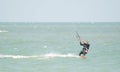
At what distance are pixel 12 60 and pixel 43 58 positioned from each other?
3235mm

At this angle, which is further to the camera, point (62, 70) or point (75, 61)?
point (75, 61)

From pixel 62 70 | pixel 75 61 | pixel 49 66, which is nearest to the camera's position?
pixel 62 70

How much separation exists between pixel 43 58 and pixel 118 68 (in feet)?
32.2

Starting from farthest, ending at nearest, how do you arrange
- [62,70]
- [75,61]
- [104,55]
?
[104,55], [75,61], [62,70]

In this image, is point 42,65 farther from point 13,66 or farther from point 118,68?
point 118,68

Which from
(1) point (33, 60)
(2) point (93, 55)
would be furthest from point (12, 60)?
(2) point (93, 55)

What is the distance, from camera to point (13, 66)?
43.9 meters

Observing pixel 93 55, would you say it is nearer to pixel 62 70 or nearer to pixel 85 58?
pixel 85 58

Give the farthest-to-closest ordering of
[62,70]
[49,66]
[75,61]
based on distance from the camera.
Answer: [75,61], [49,66], [62,70]

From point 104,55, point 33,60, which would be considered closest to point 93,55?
point 104,55

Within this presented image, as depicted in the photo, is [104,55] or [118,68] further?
[104,55]

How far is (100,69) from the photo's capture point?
4200cm

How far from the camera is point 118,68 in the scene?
42.5 m

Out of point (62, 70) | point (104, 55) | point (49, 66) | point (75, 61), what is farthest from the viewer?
point (104, 55)
